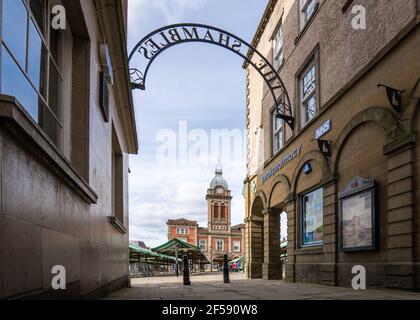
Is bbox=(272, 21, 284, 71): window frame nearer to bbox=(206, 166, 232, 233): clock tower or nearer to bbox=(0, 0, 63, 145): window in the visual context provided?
bbox=(0, 0, 63, 145): window

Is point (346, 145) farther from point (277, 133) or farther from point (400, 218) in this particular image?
point (277, 133)

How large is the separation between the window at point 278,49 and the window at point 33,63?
49.5ft

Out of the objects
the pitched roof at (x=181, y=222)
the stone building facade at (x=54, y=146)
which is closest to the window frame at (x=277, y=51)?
the stone building facade at (x=54, y=146)

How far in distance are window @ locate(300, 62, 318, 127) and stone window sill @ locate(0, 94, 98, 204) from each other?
11526 mm

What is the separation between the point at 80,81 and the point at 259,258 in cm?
1899

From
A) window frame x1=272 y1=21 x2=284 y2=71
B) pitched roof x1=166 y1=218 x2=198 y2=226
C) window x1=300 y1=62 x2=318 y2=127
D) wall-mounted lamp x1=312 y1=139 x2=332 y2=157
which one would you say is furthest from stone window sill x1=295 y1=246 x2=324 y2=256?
pitched roof x1=166 y1=218 x2=198 y2=226

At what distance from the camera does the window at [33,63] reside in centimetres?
329

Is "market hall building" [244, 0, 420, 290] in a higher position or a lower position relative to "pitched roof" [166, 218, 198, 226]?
higher

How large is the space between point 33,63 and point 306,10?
13989 mm

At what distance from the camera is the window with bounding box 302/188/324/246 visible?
14.1m

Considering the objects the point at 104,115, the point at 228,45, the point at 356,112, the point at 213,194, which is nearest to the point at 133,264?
the point at 228,45

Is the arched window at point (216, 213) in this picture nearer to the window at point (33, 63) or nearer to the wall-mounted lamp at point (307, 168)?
the wall-mounted lamp at point (307, 168)

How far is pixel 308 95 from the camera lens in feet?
52.3
